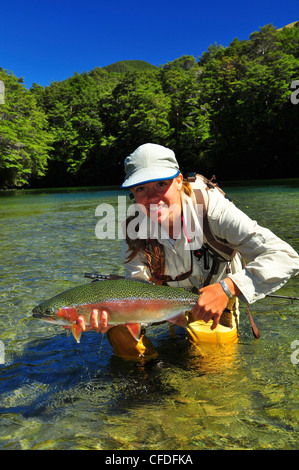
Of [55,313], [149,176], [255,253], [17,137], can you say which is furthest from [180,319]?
[17,137]

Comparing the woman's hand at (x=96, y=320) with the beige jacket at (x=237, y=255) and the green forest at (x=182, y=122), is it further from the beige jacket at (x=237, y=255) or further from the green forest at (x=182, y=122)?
the green forest at (x=182, y=122)

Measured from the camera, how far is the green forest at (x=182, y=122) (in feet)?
153

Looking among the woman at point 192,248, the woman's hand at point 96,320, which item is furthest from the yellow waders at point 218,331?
the woman's hand at point 96,320

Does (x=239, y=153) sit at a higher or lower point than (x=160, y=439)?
higher

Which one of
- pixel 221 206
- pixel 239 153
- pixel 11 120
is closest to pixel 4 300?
pixel 221 206

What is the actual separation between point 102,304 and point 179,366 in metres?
1.07

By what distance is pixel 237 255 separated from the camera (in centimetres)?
367

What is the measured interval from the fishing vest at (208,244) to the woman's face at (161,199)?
0.57ft

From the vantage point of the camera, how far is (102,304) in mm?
2939
